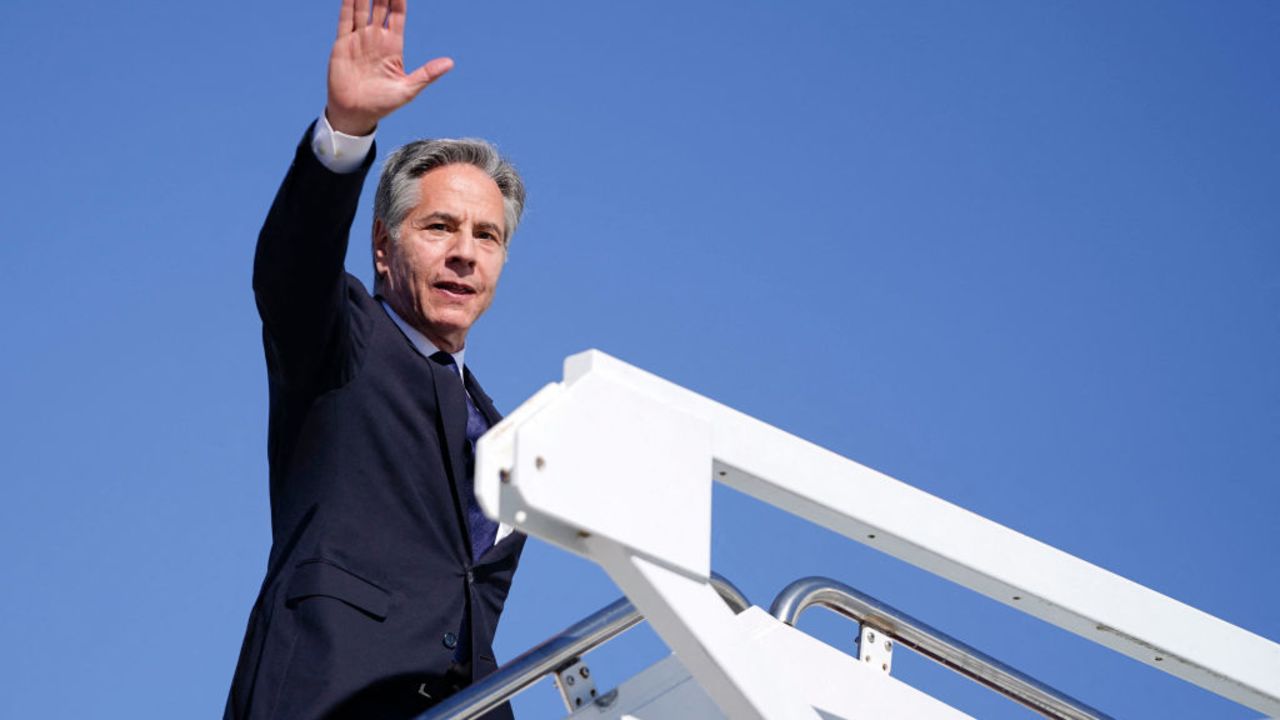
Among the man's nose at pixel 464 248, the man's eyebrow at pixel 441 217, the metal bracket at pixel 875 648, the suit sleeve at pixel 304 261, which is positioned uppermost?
the man's eyebrow at pixel 441 217

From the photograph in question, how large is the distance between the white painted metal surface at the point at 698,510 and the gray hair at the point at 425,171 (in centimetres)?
196

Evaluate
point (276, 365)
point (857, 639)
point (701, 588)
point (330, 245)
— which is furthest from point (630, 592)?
point (276, 365)

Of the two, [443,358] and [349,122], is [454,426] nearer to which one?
[443,358]

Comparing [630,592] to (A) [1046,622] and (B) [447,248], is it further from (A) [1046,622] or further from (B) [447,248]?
(B) [447,248]

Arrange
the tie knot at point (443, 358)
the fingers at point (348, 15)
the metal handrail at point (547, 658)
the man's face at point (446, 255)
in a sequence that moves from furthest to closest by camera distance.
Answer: the man's face at point (446, 255), the tie knot at point (443, 358), the fingers at point (348, 15), the metal handrail at point (547, 658)

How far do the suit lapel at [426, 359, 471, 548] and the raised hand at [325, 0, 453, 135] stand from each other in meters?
0.73

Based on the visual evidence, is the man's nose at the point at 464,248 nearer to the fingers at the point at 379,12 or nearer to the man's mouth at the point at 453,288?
the man's mouth at the point at 453,288

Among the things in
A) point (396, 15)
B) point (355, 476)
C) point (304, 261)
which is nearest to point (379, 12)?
point (396, 15)

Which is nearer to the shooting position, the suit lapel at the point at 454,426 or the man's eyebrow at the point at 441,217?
the suit lapel at the point at 454,426

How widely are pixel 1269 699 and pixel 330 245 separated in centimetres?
A: 176

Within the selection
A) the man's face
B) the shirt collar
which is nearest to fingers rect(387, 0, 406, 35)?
the shirt collar

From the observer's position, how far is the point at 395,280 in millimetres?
3766

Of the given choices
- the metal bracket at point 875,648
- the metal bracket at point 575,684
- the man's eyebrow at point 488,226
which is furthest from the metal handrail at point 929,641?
the man's eyebrow at point 488,226

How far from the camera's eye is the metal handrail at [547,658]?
2.46 m
